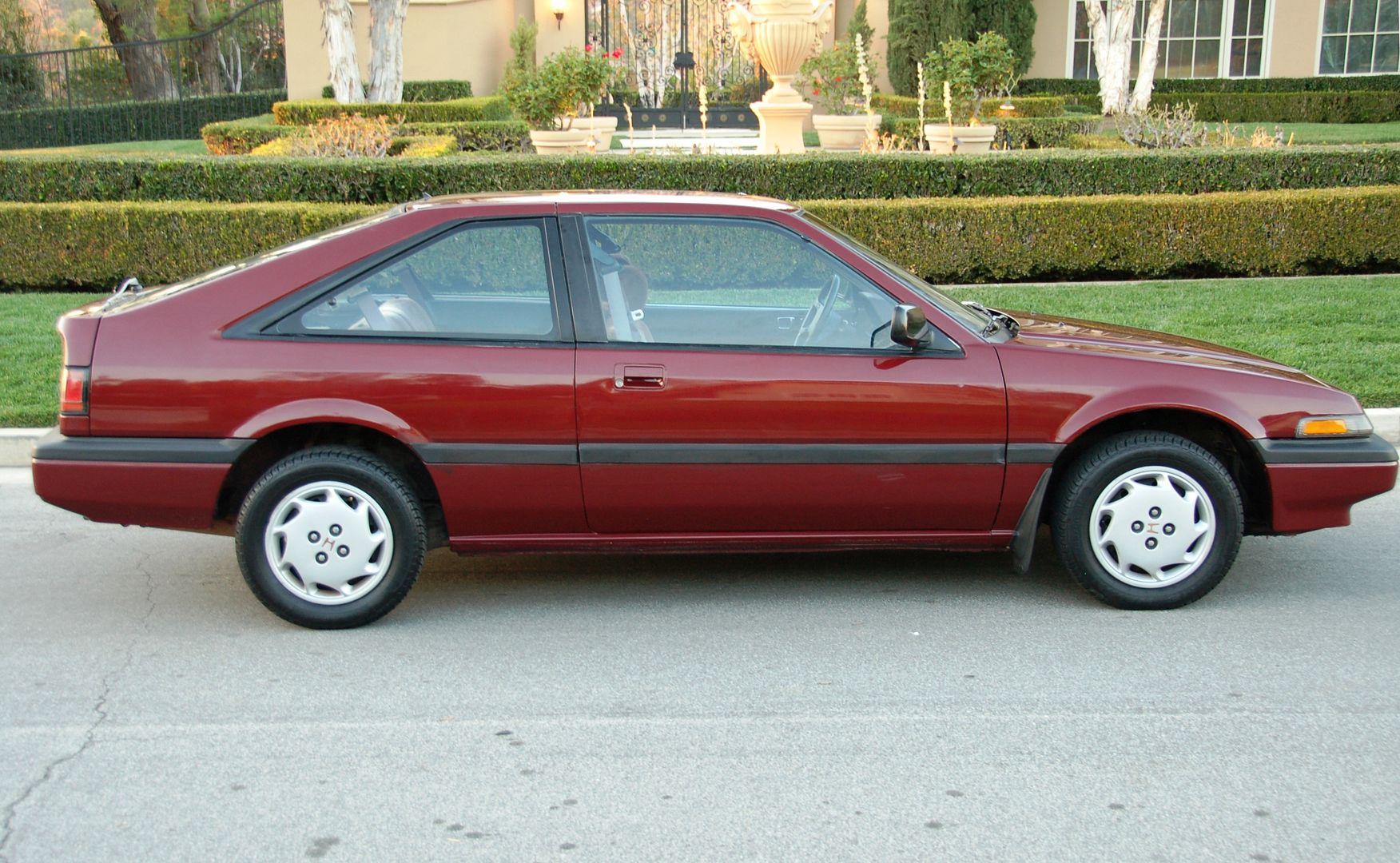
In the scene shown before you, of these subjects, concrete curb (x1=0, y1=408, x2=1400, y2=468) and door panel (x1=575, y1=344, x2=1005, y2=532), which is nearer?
door panel (x1=575, y1=344, x2=1005, y2=532)

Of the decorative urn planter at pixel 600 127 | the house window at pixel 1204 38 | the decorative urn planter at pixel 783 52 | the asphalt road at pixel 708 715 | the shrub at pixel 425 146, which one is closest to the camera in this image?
the asphalt road at pixel 708 715

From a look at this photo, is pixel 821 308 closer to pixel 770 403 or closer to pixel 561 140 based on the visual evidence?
pixel 770 403

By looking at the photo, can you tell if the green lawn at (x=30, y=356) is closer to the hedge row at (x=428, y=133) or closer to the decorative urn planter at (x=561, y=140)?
the decorative urn planter at (x=561, y=140)

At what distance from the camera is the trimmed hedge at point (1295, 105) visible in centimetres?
2556

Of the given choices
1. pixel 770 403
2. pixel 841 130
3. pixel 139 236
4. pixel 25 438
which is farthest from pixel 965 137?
pixel 770 403

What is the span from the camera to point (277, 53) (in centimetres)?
3631

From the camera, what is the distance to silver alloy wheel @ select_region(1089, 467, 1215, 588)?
4.97 metres

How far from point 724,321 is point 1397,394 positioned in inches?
189

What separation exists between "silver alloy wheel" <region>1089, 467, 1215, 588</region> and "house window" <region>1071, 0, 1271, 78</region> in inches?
970

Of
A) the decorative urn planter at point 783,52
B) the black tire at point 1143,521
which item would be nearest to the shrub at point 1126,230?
the black tire at point 1143,521

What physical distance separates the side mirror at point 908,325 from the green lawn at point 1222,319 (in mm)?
4202

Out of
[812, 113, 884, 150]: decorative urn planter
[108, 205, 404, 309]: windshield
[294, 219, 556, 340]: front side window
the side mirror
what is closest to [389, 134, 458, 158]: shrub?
[812, 113, 884, 150]: decorative urn planter

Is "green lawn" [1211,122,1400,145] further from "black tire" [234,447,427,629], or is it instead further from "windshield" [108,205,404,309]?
"black tire" [234,447,427,629]

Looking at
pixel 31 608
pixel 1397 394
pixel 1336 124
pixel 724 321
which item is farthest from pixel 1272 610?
pixel 1336 124
